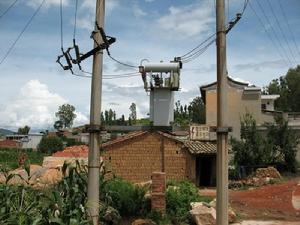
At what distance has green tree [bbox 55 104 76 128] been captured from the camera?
107875mm

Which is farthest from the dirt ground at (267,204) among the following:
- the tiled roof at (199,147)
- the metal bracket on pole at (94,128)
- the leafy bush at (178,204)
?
the metal bracket on pole at (94,128)

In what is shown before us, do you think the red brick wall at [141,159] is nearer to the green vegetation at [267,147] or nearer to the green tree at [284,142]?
the green vegetation at [267,147]

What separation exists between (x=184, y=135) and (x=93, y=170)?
25.2 m

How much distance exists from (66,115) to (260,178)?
8346cm

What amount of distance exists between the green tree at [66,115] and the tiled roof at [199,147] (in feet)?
261

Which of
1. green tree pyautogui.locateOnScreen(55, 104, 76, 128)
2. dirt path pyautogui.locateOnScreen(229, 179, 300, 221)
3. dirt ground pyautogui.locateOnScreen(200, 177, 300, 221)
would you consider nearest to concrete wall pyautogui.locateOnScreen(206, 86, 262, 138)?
dirt ground pyautogui.locateOnScreen(200, 177, 300, 221)

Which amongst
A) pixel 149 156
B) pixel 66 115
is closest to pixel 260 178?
pixel 149 156

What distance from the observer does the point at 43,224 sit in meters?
7.60

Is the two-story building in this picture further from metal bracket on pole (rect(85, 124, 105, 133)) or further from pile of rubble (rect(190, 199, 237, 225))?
metal bracket on pole (rect(85, 124, 105, 133))

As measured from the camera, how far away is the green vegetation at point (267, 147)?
3169cm

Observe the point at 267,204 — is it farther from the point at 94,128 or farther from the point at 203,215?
the point at 94,128

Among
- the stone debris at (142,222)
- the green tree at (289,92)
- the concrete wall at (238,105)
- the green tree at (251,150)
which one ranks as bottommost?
the stone debris at (142,222)

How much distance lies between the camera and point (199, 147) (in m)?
30.3

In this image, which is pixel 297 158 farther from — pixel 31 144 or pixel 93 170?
pixel 31 144
